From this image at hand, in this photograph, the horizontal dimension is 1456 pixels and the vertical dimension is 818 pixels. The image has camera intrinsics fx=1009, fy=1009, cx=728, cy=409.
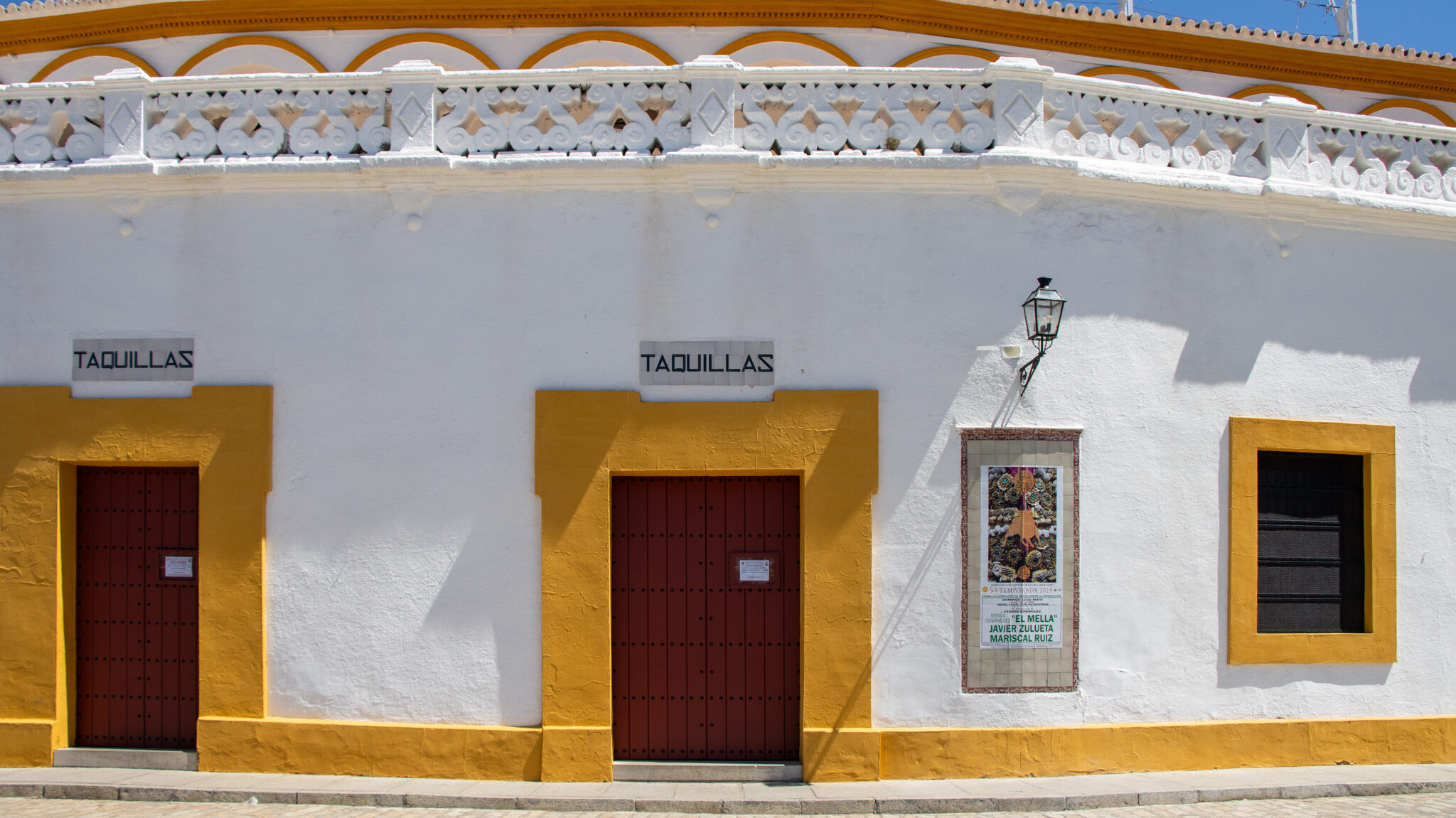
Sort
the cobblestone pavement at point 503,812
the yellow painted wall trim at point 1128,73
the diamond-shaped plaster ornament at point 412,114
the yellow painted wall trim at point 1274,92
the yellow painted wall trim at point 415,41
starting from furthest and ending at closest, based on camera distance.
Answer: the yellow painted wall trim at point 1274,92 → the yellow painted wall trim at point 1128,73 → the yellow painted wall trim at point 415,41 → the diamond-shaped plaster ornament at point 412,114 → the cobblestone pavement at point 503,812

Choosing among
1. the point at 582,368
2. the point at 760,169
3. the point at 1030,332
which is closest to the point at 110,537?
the point at 582,368

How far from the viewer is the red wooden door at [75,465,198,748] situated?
22.5 ft

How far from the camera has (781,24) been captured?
35.6 ft

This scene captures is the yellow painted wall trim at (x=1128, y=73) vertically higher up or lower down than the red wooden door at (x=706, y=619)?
higher up

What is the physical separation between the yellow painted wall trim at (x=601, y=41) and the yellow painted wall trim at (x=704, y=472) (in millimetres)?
5625

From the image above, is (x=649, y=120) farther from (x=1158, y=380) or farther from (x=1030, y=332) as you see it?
(x=1158, y=380)

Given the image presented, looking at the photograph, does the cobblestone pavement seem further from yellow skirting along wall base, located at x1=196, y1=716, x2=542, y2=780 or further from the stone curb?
yellow skirting along wall base, located at x1=196, y1=716, x2=542, y2=780

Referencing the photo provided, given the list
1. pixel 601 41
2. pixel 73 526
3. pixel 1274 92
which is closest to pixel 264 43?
pixel 601 41

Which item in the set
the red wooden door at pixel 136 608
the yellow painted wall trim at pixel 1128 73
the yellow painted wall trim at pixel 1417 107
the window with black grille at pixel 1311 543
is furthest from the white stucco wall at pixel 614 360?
the yellow painted wall trim at pixel 1417 107

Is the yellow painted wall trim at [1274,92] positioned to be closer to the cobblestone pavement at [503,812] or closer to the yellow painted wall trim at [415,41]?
the cobblestone pavement at [503,812]

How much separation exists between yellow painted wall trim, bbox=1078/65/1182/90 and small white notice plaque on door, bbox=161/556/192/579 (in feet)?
33.0

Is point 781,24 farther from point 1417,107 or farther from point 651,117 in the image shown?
point 1417,107

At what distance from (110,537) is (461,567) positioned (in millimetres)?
2558

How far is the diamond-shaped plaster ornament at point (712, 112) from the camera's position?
258 inches
